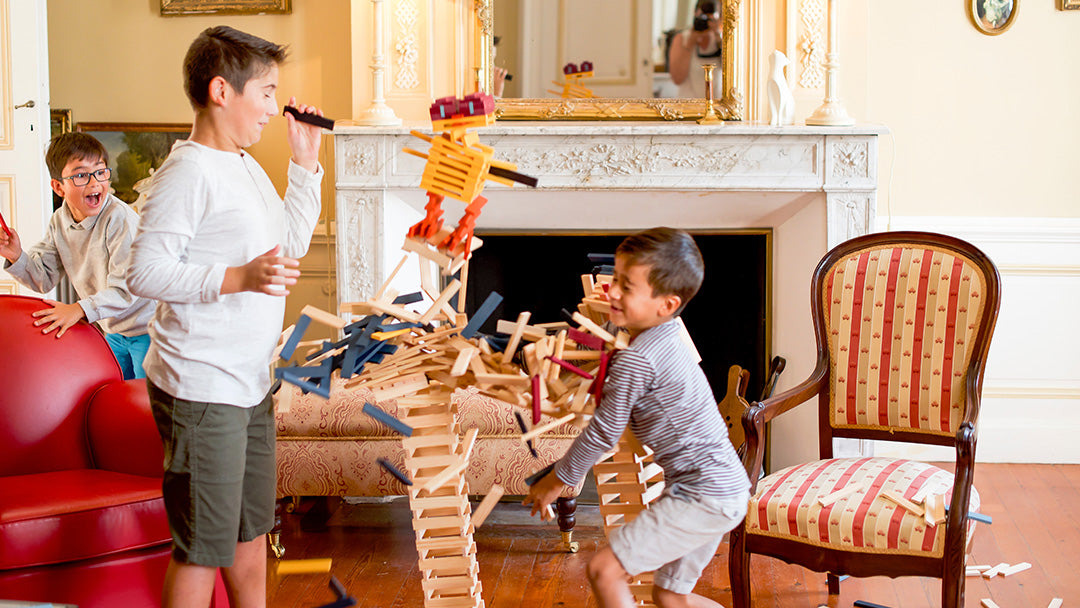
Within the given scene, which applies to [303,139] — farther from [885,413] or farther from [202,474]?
[885,413]

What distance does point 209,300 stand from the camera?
5.30 feet

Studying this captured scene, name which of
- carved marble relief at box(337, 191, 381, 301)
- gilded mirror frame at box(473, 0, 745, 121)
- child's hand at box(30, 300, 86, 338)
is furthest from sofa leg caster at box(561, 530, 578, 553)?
gilded mirror frame at box(473, 0, 745, 121)

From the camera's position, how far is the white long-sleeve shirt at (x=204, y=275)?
160 cm

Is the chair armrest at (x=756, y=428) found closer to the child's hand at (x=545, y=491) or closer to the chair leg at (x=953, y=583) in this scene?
the chair leg at (x=953, y=583)

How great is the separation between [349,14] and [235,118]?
7.96 feet

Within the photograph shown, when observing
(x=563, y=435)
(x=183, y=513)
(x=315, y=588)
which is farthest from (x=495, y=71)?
(x=183, y=513)

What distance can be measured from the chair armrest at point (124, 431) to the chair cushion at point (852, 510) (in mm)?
1390

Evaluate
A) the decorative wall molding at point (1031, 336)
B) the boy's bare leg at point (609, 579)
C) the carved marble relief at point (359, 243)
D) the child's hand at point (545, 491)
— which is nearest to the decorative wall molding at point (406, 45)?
the carved marble relief at point (359, 243)

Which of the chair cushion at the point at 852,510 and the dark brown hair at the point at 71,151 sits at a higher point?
the dark brown hair at the point at 71,151

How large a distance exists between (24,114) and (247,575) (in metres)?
2.67

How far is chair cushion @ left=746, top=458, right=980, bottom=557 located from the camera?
2.06 m

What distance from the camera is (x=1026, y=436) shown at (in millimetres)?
3914

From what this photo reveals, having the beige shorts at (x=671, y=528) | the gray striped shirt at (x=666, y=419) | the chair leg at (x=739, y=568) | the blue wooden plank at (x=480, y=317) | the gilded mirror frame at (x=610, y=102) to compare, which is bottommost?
the chair leg at (x=739, y=568)

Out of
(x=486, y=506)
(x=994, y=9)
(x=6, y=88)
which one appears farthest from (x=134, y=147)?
(x=994, y=9)
